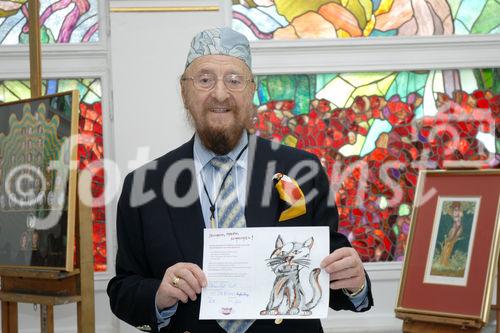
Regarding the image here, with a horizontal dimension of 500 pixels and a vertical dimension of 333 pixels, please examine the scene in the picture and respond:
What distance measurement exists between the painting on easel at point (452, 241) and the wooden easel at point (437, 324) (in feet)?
0.60

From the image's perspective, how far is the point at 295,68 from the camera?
14.1 feet

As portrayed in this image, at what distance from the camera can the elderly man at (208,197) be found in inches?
81.8

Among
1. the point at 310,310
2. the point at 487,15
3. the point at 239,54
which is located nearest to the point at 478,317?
the point at 310,310

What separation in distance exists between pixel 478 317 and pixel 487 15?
211 cm

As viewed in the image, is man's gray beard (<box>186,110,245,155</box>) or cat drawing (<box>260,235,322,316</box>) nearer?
cat drawing (<box>260,235,322,316</box>)

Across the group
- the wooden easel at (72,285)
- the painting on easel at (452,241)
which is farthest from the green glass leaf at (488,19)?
the wooden easel at (72,285)

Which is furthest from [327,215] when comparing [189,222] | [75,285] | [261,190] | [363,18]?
[363,18]

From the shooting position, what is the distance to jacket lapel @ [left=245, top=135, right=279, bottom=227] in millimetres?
2115

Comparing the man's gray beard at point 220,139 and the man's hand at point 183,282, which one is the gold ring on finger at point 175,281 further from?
the man's gray beard at point 220,139

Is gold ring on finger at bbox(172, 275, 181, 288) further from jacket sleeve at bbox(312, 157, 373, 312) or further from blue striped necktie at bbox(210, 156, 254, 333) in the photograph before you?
jacket sleeve at bbox(312, 157, 373, 312)

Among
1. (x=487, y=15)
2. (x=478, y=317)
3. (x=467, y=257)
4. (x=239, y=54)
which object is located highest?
(x=487, y=15)

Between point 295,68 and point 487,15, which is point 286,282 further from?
point 487,15

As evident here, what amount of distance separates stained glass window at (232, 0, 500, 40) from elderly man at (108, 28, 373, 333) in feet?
7.10

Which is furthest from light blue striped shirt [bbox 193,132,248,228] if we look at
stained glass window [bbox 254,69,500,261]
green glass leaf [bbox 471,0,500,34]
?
green glass leaf [bbox 471,0,500,34]
